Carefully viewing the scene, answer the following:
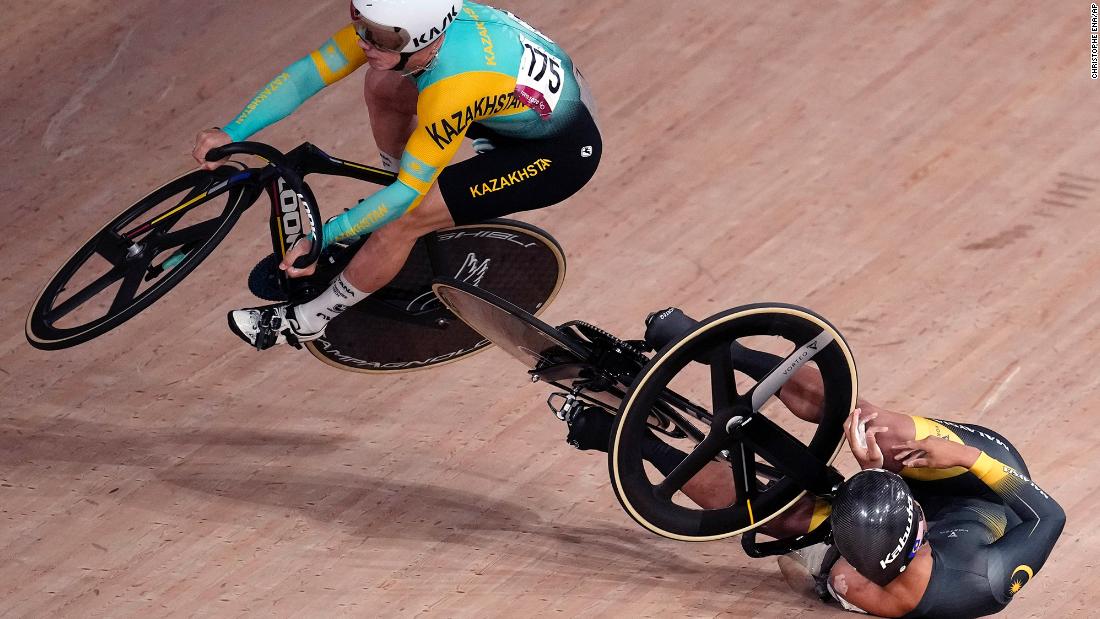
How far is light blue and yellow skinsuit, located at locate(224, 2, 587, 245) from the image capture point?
373 cm

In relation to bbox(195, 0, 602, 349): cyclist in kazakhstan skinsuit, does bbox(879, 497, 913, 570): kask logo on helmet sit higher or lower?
lower

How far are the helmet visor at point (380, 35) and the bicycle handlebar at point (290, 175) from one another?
0.42m

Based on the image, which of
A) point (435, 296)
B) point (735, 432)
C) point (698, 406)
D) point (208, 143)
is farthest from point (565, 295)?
point (208, 143)

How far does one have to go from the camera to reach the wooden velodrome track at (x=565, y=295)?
4102 millimetres

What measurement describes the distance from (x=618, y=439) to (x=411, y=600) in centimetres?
88

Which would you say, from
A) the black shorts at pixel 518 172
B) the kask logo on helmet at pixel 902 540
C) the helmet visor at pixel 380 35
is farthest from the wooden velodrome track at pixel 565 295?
the helmet visor at pixel 380 35

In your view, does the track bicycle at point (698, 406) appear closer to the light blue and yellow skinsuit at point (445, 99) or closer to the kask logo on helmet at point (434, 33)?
the light blue and yellow skinsuit at point (445, 99)

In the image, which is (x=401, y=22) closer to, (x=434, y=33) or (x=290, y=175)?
(x=434, y=33)

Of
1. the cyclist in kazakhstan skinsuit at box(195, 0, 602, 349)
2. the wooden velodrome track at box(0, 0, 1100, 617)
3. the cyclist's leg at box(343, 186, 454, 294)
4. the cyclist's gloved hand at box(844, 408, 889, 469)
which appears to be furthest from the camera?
the wooden velodrome track at box(0, 0, 1100, 617)

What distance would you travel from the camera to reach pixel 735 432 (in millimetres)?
3664

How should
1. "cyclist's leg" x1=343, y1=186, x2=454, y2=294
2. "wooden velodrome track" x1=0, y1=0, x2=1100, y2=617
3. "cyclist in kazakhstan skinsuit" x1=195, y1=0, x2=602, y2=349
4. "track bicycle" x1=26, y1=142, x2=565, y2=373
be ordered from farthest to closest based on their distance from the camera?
"wooden velodrome track" x1=0, y1=0, x2=1100, y2=617
"cyclist's leg" x1=343, y1=186, x2=454, y2=294
"track bicycle" x1=26, y1=142, x2=565, y2=373
"cyclist in kazakhstan skinsuit" x1=195, y1=0, x2=602, y2=349

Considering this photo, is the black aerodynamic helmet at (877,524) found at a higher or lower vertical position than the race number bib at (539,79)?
lower

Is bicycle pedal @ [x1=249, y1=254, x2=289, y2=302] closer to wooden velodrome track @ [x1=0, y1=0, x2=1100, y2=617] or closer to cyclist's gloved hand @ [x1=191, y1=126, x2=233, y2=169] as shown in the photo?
cyclist's gloved hand @ [x1=191, y1=126, x2=233, y2=169]

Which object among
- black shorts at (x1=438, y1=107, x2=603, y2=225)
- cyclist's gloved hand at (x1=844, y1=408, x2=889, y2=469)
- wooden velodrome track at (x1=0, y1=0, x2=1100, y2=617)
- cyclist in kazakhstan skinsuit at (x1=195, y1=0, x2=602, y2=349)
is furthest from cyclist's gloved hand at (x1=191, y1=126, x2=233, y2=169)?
cyclist's gloved hand at (x1=844, y1=408, x2=889, y2=469)
